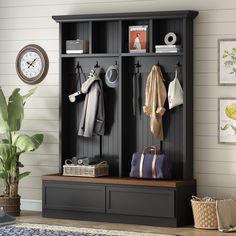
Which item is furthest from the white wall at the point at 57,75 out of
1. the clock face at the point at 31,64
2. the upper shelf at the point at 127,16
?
the upper shelf at the point at 127,16

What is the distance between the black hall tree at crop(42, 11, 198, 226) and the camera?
8.18m

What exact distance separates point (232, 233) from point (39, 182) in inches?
100

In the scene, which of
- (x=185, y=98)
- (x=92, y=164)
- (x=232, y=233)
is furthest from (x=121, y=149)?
(x=232, y=233)

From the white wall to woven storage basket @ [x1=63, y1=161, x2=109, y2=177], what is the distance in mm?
504

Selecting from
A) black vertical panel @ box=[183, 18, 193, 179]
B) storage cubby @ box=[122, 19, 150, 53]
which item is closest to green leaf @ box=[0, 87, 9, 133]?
storage cubby @ box=[122, 19, 150, 53]

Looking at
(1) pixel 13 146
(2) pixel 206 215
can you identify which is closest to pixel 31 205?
(1) pixel 13 146

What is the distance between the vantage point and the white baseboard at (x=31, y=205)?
917 cm

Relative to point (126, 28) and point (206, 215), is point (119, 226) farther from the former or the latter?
point (126, 28)

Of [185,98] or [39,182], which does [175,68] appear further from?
[39,182]

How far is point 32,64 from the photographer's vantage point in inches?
361

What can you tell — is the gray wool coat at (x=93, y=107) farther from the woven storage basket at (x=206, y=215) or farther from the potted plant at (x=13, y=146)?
the woven storage basket at (x=206, y=215)

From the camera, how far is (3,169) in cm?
877

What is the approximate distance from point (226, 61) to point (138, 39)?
984mm

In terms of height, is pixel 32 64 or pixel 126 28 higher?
pixel 126 28
